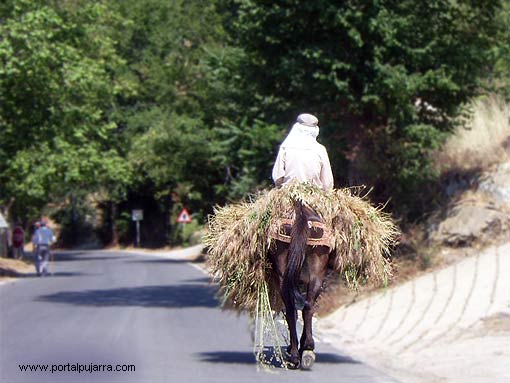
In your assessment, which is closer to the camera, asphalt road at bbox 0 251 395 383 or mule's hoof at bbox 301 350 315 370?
mule's hoof at bbox 301 350 315 370

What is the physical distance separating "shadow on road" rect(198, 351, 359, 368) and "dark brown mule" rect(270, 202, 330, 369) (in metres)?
7.95

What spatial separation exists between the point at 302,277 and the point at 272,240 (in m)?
0.34

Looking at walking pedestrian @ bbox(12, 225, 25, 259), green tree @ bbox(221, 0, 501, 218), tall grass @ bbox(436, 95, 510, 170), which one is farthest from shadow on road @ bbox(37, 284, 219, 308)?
walking pedestrian @ bbox(12, 225, 25, 259)

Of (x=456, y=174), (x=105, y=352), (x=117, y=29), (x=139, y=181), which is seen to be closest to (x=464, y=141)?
(x=456, y=174)

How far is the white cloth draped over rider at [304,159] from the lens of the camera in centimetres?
749

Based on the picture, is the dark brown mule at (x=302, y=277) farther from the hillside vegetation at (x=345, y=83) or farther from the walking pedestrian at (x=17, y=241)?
the walking pedestrian at (x=17, y=241)

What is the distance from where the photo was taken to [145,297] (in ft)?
88.3

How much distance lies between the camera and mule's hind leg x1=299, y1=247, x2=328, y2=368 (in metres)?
6.91

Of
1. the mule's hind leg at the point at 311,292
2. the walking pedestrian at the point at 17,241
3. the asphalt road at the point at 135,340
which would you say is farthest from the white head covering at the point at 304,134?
the walking pedestrian at the point at 17,241

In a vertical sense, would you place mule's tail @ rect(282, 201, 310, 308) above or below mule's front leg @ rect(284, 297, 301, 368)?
above

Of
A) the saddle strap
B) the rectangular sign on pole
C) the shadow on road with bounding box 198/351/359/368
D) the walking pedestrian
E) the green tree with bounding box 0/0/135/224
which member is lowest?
the shadow on road with bounding box 198/351/359/368

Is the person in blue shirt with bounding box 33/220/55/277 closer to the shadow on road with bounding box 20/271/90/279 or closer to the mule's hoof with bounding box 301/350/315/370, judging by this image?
the shadow on road with bounding box 20/271/90/279

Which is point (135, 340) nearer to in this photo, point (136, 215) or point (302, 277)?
point (302, 277)

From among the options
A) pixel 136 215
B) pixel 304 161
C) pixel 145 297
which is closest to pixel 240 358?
pixel 304 161
